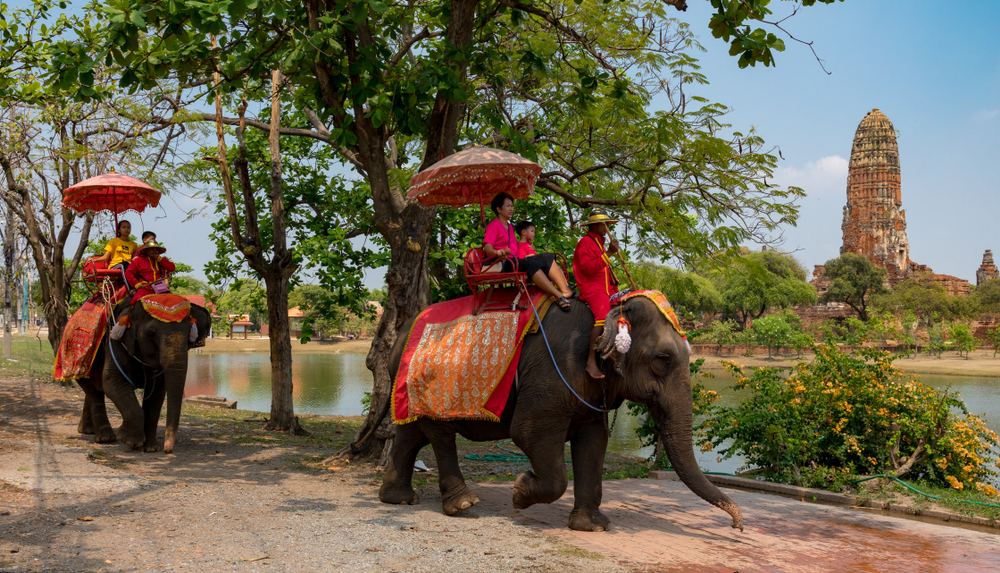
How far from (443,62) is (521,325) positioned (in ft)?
11.2

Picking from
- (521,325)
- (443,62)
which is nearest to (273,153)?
(443,62)

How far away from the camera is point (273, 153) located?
455 inches

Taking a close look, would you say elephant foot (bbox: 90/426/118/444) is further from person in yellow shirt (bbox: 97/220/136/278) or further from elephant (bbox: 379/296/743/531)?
elephant (bbox: 379/296/743/531)

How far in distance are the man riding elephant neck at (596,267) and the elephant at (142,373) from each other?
5.46m

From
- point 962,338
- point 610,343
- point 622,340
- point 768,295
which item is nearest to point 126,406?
point 610,343

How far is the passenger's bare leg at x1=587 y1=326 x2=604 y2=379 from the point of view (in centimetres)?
603

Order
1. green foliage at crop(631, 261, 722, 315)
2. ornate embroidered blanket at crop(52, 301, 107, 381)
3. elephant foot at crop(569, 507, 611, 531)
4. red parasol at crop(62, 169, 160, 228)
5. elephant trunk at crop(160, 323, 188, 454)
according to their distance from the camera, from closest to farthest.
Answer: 1. elephant foot at crop(569, 507, 611, 531)
2. elephant trunk at crop(160, 323, 188, 454)
3. ornate embroidered blanket at crop(52, 301, 107, 381)
4. red parasol at crop(62, 169, 160, 228)
5. green foliage at crop(631, 261, 722, 315)

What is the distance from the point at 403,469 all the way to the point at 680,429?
268cm

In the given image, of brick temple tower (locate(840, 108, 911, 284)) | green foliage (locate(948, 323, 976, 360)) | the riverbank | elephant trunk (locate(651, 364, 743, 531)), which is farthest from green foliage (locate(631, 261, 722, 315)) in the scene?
brick temple tower (locate(840, 108, 911, 284))

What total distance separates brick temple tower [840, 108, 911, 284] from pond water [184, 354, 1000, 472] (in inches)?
1392

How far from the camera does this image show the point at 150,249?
30.4 ft

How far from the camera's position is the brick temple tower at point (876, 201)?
69.1 m

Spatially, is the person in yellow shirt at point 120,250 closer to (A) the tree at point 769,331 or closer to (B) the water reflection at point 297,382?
(B) the water reflection at point 297,382

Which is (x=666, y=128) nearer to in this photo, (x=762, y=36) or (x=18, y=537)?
(x=762, y=36)
